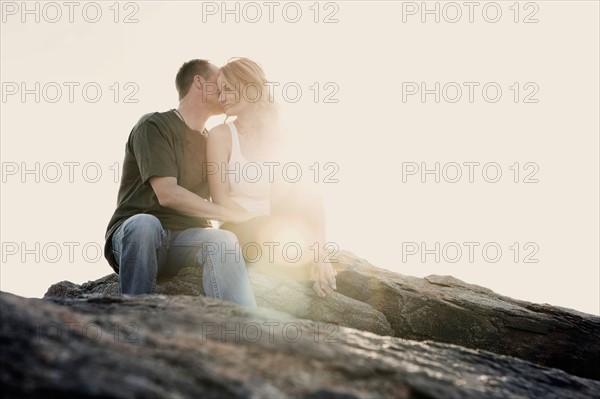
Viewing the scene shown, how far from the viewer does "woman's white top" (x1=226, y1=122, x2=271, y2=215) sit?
5637mm

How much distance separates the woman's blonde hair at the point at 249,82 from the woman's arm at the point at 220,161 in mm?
477

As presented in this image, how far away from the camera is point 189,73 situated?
20.6 ft

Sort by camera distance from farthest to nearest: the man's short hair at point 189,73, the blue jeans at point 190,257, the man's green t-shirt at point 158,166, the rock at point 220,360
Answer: the man's short hair at point 189,73
the man's green t-shirt at point 158,166
the blue jeans at point 190,257
the rock at point 220,360

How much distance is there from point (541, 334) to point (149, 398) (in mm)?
5167

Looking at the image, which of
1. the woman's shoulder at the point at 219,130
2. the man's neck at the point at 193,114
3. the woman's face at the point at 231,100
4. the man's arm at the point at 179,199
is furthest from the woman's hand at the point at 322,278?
the man's neck at the point at 193,114

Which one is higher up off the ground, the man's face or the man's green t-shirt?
the man's face

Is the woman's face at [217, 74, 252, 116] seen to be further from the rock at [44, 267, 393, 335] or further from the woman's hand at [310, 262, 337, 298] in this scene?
the woman's hand at [310, 262, 337, 298]

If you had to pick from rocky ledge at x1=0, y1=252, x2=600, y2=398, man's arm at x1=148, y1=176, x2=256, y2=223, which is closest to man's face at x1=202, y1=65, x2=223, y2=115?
man's arm at x1=148, y1=176, x2=256, y2=223

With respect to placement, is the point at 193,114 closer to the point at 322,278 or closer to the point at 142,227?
the point at 142,227

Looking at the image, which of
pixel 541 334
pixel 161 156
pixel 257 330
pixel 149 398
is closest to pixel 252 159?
pixel 161 156

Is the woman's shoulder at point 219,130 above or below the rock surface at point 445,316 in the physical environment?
above

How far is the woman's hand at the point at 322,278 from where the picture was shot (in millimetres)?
5650

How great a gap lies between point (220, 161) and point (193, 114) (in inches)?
31.0

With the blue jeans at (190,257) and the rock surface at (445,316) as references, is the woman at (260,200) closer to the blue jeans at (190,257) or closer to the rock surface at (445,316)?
the rock surface at (445,316)
